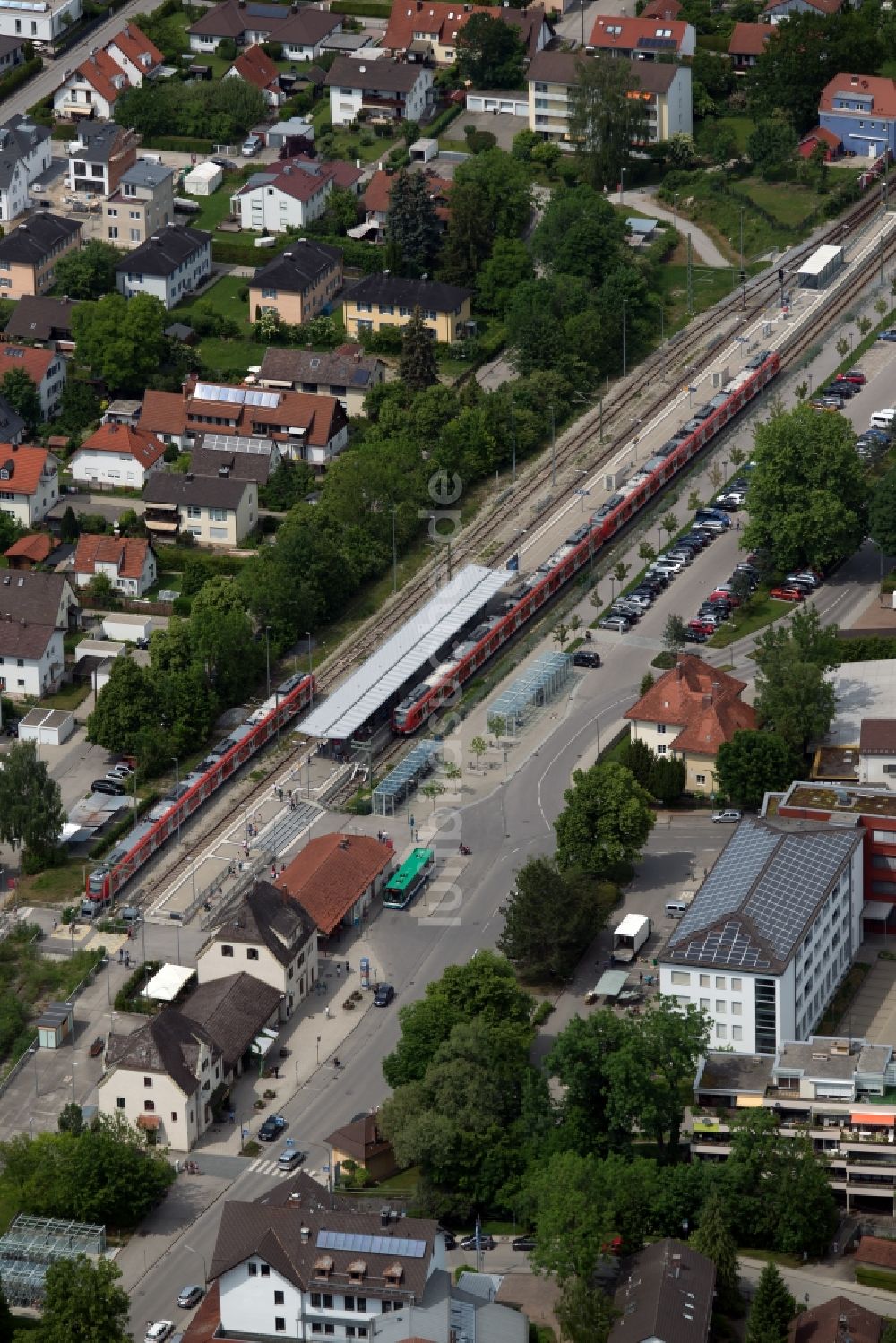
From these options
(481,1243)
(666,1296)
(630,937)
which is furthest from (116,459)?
(666,1296)

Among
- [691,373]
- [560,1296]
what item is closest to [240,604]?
[691,373]

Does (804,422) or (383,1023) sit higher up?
(804,422)

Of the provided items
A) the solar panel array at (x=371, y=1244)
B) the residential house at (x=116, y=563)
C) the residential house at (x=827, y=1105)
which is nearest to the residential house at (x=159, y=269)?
the residential house at (x=116, y=563)

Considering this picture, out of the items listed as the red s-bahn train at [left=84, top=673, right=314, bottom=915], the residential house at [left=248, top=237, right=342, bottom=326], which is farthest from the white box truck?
the residential house at [left=248, top=237, right=342, bottom=326]

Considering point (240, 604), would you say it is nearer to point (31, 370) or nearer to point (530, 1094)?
point (31, 370)

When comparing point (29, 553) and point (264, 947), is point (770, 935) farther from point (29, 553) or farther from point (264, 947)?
point (29, 553)
